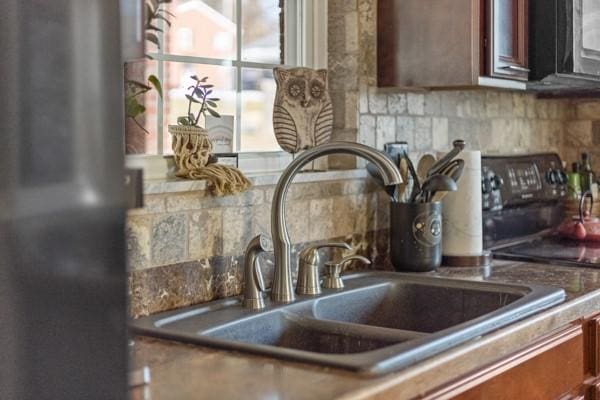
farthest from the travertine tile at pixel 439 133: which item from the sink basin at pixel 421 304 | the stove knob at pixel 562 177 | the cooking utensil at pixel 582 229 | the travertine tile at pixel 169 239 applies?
the travertine tile at pixel 169 239

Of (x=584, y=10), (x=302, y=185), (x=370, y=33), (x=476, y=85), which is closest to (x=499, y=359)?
(x=302, y=185)

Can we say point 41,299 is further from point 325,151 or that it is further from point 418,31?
point 418,31

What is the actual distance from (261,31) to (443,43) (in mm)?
549

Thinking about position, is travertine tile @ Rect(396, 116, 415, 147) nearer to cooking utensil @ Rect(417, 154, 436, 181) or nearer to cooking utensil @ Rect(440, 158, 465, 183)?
cooking utensil @ Rect(417, 154, 436, 181)

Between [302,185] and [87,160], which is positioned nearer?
[87,160]

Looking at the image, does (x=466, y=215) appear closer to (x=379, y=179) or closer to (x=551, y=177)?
(x=379, y=179)

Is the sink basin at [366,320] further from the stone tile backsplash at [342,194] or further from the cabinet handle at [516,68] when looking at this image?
the cabinet handle at [516,68]

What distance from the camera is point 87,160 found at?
77 centimetres

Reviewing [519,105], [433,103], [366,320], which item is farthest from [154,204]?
[519,105]

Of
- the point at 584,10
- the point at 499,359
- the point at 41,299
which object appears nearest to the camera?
the point at 41,299

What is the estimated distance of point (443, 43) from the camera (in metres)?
2.55

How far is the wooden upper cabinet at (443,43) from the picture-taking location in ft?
8.26

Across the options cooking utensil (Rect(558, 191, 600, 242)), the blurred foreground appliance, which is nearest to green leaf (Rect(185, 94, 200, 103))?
the blurred foreground appliance

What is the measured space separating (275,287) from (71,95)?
131cm
